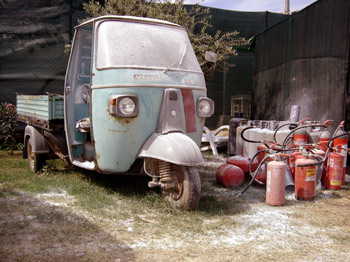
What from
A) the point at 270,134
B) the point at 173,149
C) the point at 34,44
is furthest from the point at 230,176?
the point at 34,44

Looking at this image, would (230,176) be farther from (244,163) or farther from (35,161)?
(35,161)

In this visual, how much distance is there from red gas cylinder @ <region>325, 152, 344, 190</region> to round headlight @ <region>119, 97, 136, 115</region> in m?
2.82

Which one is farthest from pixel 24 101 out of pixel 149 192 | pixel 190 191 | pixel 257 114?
pixel 257 114

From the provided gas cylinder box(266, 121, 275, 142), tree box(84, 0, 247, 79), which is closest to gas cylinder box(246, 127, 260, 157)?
gas cylinder box(266, 121, 275, 142)

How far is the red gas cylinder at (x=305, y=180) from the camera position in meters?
4.58

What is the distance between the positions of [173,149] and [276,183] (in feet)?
4.38

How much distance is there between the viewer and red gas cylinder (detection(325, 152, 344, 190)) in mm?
5055

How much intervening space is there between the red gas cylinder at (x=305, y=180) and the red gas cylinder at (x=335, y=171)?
630mm

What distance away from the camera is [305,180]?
4.59m

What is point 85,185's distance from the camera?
4.95 meters

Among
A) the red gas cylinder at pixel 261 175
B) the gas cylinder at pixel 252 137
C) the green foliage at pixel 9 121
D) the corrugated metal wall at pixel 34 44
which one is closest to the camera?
the red gas cylinder at pixel 261 175

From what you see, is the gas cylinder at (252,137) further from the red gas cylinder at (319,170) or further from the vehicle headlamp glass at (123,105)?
the vehicle headlamp glass at (123,105)

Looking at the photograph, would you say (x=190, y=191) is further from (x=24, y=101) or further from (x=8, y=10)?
(x=8, y=10)

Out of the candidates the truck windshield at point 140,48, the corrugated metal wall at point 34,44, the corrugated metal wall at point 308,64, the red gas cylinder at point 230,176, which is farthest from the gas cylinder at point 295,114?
the corrugated metal wall at point 34,44
